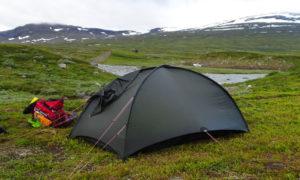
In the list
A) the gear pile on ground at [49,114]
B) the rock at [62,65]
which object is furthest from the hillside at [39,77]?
the gear pile on ground at [49,114]

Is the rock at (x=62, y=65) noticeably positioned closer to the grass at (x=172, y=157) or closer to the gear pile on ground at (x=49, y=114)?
the grass at (x=172, y=157)

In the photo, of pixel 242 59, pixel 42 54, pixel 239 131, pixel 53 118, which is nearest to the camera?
pixel 239 131

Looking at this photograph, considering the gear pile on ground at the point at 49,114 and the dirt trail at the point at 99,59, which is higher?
the gear pile on ground at the point at 49,114

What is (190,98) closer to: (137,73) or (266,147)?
(137,73)

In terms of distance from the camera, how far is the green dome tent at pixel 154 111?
22.1 ft

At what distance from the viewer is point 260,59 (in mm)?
63812


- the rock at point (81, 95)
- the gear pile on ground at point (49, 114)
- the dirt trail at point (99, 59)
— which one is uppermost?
the gear pile on ground at point (49, 114)

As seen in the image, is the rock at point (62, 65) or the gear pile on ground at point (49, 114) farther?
the rock at point (62, 65)

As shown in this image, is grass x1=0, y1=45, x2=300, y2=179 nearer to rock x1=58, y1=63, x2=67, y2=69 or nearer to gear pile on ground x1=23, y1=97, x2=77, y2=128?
gear pile on ground x1=23, y1=97, x2=77, y2=128

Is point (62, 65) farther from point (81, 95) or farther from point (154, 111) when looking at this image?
point (154, 111)

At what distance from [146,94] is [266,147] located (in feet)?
13.0

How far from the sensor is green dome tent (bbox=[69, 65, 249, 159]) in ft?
22.1

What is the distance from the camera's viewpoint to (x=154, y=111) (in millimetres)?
7082

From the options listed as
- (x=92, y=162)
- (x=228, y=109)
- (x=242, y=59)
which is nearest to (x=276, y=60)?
(x=242, y=59)
